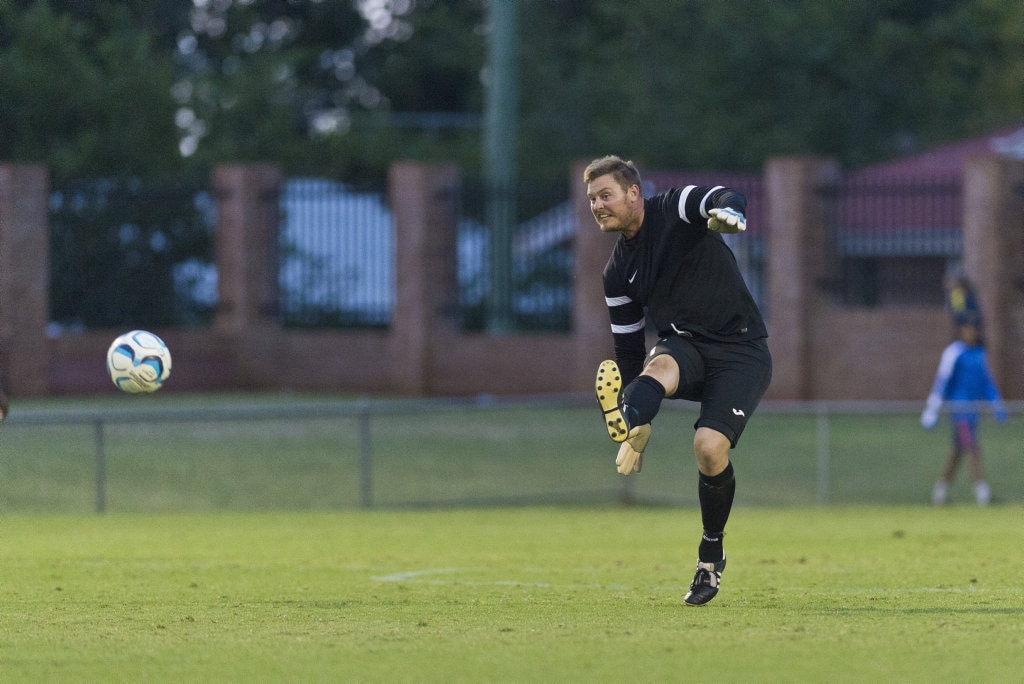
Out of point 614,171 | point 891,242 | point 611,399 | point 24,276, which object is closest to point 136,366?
point 611,399

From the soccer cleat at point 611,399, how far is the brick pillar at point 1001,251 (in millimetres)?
17229

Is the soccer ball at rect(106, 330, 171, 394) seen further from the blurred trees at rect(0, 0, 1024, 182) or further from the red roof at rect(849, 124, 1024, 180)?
the red roof at rect(849, 124, 1024, 180)

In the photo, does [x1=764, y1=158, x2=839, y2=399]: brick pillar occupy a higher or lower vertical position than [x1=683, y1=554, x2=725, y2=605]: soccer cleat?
higher

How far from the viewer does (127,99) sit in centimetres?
3055

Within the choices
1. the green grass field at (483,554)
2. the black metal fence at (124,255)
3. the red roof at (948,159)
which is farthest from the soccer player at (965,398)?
the red roof at (948,159)

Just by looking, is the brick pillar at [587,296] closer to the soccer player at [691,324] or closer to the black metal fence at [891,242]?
the black metal fence at [891,242]

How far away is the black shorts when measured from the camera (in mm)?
9375

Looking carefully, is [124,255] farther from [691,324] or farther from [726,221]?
[726,221]

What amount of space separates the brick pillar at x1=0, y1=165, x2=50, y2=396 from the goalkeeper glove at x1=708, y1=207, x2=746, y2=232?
17823 millimetres

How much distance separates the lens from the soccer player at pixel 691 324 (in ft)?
30.6

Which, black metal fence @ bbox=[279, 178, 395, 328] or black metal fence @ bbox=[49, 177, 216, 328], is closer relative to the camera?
black metal fence @ bbox=[49, 177, 216, 328]

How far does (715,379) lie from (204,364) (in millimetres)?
18909

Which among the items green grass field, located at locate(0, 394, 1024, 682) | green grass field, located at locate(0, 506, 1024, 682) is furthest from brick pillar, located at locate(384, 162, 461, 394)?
green grass field, located at locate(0, 506, 1024, 682)

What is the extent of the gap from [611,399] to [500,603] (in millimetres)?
1389
